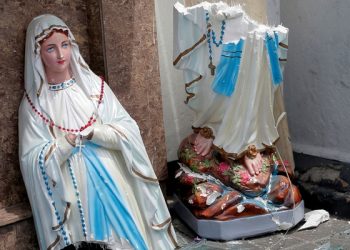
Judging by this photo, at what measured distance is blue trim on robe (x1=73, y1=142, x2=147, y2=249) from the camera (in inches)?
136

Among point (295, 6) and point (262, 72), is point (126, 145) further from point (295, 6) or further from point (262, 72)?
point (295, 6)

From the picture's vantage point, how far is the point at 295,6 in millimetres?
5176

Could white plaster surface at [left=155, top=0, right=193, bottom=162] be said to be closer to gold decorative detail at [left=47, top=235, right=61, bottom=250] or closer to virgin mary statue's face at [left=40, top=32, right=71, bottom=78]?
virgin mary statue's face at [left=40, top=32, right=71, bottom=78]

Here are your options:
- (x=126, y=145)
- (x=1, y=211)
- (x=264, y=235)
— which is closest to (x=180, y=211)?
(x=264, y=235)

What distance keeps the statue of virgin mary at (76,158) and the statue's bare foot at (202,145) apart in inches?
26.7

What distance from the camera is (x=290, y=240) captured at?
161 inches

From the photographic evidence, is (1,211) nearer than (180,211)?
Yes

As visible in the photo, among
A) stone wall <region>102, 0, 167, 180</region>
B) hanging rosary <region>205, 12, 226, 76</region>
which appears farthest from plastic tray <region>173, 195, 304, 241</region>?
hanging rosary <region>205, 12, 226, 76</region>

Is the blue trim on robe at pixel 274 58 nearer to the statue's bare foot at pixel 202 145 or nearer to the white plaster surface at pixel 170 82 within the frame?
the statue's bare foot at pixel 202 145

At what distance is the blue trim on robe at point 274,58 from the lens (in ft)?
13.1

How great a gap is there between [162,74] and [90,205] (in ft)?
6.03

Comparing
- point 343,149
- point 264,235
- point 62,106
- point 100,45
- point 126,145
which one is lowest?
point 264,235

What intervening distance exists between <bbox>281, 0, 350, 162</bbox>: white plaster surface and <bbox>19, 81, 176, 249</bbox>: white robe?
1892mm

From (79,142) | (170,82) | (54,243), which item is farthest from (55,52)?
(170,82)
